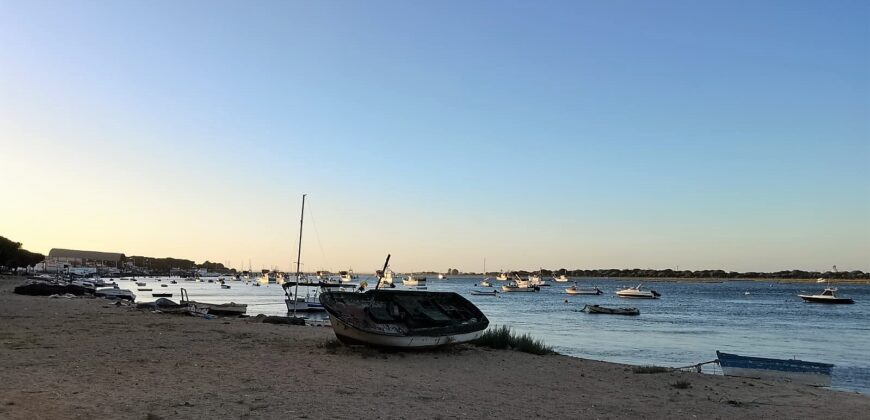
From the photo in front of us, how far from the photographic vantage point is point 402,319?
20.1 meters

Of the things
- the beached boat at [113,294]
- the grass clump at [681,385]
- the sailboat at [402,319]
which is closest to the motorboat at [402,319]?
the sailboat at [402,319]

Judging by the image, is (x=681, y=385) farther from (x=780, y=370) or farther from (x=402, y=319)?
(x=402, y=319)

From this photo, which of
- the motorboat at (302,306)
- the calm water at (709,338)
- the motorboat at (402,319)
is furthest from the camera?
the motorboat at (302,306)

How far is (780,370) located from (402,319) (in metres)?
11.3

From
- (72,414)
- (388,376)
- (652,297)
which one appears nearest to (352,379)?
(388,376)

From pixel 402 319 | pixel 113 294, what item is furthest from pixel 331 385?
pixel 113 294

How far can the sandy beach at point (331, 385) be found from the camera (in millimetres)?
9438

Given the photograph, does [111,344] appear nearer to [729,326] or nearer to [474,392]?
[474,392]

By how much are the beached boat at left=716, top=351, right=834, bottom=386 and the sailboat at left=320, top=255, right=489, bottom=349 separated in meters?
7.53

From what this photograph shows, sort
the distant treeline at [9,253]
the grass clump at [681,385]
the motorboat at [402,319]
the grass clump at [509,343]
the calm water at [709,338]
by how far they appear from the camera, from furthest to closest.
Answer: the distant treeline at [9,253]
the calm water at [709,338]
the grass clump at [509,343]
the motorboat at [402,319]
the grass clump at [681,385]

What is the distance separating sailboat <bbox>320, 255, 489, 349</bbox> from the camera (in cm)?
1741

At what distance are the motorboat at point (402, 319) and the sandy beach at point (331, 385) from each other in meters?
0.44

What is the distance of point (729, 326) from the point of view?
155 ft

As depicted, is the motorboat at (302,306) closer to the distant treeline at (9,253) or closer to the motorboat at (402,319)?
the motorboat at (402,319)
